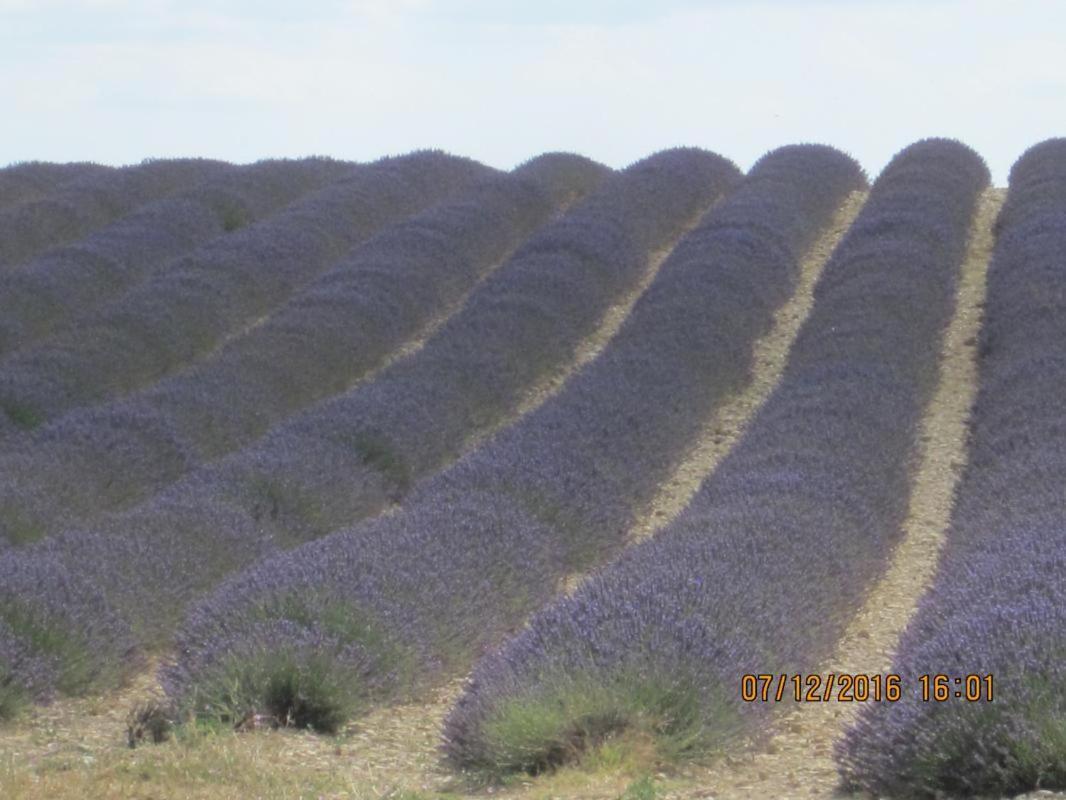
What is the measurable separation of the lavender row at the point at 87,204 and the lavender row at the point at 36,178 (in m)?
0.38

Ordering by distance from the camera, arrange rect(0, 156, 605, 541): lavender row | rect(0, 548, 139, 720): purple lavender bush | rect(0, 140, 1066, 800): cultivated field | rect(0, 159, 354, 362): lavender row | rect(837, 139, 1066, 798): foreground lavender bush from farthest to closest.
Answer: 1. rect(0, 159, 354, 362): lavender row
2. rect(0, 156, 605, 541): lavender row
3. rect(0, 548, 139, 720): purple lavender bush
4. rect(0, 140, 1066, 800): cultivated field
5. rect(837, 139, 1066, 798): foreground lavender bush

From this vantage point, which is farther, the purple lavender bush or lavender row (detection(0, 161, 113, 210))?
lavender row (detection(0, 161, 113, 210))

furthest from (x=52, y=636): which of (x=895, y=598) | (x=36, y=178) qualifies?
(x=36, y=178)

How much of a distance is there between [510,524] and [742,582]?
63.6 inches

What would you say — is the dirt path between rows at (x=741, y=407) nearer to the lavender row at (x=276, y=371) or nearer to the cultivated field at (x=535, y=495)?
the cultivated field at (x=535, y=495)

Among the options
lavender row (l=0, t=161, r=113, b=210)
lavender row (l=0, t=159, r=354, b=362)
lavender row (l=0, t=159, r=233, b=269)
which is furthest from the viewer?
lavender row (l=0, t=161, r=113, b=210)

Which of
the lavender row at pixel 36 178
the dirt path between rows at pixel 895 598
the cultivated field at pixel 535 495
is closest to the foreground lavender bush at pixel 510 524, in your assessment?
the cultivated field at pixel 535 495

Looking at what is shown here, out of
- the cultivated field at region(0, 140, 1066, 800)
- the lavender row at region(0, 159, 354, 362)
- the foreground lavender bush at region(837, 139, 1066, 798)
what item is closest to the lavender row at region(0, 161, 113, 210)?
the cultivated field at region(0, 140, 1066, 800)

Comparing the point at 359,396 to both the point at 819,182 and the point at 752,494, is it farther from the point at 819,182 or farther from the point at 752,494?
the point at 819,182

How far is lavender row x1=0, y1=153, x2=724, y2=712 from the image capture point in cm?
593

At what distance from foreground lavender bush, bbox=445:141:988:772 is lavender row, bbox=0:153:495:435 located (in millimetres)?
4376

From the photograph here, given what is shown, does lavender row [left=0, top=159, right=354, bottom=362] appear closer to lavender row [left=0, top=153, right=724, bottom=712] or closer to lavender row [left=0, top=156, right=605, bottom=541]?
lavender row [left=0, top=156, right=605, bottom=541]

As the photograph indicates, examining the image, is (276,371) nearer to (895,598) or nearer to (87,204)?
(895,598)

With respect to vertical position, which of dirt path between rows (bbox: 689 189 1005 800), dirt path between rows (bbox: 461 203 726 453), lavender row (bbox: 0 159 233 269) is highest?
lavender row (bbox: 0 159 233 269)
